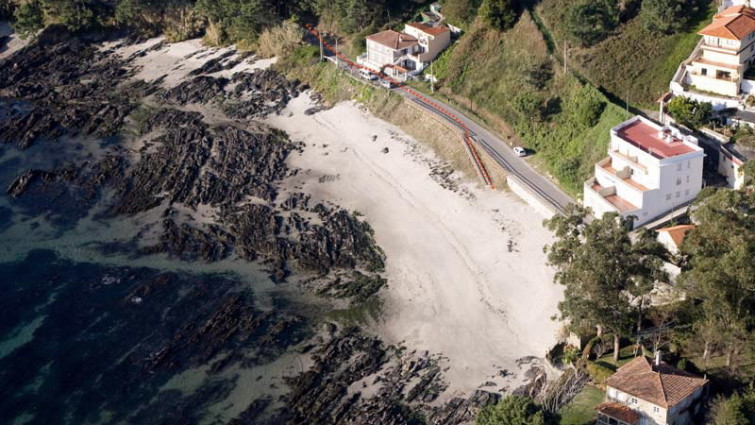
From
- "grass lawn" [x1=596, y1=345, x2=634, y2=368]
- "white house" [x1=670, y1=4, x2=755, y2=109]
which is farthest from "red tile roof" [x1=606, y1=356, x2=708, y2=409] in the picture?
"white house" [x1=670, y1=4, x2=755, y2=109]

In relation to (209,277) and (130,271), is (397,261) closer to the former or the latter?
(209,277)

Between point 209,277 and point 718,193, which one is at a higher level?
point 718,193

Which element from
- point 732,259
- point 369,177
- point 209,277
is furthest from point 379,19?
point 732,259

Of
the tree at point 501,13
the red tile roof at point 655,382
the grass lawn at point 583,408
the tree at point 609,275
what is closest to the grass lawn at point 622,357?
the tree at point 609,275

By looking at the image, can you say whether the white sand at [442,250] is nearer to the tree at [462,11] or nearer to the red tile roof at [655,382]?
the red tile roof at [655,382]

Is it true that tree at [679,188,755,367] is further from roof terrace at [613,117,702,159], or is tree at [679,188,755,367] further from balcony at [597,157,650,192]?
roof terrace at [613,117,702,159]

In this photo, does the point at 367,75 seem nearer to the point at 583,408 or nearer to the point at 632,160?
the point at 632,160
